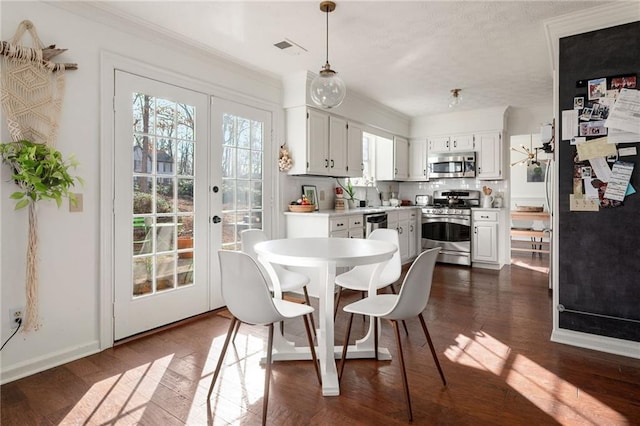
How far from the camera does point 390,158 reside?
6016 millimetres

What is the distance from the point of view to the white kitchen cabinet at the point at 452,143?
5.91m

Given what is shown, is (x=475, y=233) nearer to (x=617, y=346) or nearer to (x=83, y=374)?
(x=617, y=346)

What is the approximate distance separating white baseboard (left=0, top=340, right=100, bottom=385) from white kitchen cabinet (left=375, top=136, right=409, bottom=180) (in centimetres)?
467

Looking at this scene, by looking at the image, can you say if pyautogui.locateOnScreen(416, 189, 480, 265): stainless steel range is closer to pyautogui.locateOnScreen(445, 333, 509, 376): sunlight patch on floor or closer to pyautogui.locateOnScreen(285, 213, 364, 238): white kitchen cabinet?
pyautogui.locateOnScreen(285, 213, 364, 238): white kitchen cabinet

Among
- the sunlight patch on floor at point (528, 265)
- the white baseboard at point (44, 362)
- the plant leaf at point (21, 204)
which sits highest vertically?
the plant leaf at point (21, 204)

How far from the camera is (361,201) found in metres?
5.70

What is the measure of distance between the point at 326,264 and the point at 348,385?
2.53 ft

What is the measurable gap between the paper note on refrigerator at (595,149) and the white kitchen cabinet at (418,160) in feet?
12.1

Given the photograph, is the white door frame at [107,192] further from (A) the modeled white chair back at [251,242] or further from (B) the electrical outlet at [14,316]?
(A) the modeled white chair back at [251,242]

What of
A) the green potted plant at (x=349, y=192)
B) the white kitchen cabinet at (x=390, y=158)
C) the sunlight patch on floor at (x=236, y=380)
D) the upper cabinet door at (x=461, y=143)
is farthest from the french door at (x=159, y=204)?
the upper cabinet door at (x=461, y=143)

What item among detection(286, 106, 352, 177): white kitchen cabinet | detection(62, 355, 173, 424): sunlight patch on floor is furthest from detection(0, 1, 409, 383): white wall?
detection(286, 106, 352, 177): white kitchen cabinet

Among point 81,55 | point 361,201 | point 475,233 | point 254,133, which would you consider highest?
point 81,55

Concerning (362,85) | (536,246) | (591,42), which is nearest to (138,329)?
(362,85)

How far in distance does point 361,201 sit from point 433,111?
190cm
